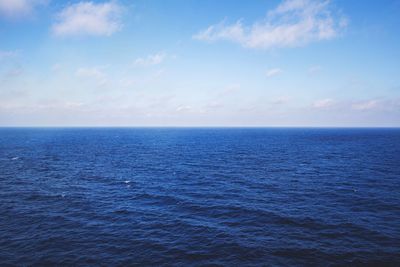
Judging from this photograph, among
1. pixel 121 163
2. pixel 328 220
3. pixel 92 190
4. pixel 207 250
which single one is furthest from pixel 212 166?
pixel 207 250

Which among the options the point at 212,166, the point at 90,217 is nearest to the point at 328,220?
the point at 90,217

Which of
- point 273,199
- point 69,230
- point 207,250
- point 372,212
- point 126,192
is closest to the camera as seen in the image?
point 207,250

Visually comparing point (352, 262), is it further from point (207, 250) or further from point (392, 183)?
point (392, 183)

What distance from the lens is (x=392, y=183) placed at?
207 feet

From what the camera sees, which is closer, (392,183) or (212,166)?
(392,183)

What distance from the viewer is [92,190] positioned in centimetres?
5922

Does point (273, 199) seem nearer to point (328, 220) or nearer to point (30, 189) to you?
point (328, 220)

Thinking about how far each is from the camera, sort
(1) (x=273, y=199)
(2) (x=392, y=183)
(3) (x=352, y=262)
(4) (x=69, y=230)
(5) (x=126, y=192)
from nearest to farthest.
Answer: (3) (x=352, y=262)
(4) (x=69, y=230)
(1) (x=273, y=199)
(5) (x=126, y=192)
(2) (x=392, y=183)

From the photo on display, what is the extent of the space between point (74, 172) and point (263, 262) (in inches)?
2645

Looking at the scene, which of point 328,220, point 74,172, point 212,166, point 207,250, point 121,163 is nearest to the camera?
point 207,250

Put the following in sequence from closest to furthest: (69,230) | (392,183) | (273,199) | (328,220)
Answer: (69,230)
(328,220)
(273,199)
(392,183)

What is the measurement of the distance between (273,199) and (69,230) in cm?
3878

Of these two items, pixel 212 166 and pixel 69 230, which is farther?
pixel 212 166

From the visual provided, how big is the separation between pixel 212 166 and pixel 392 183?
5153cm
